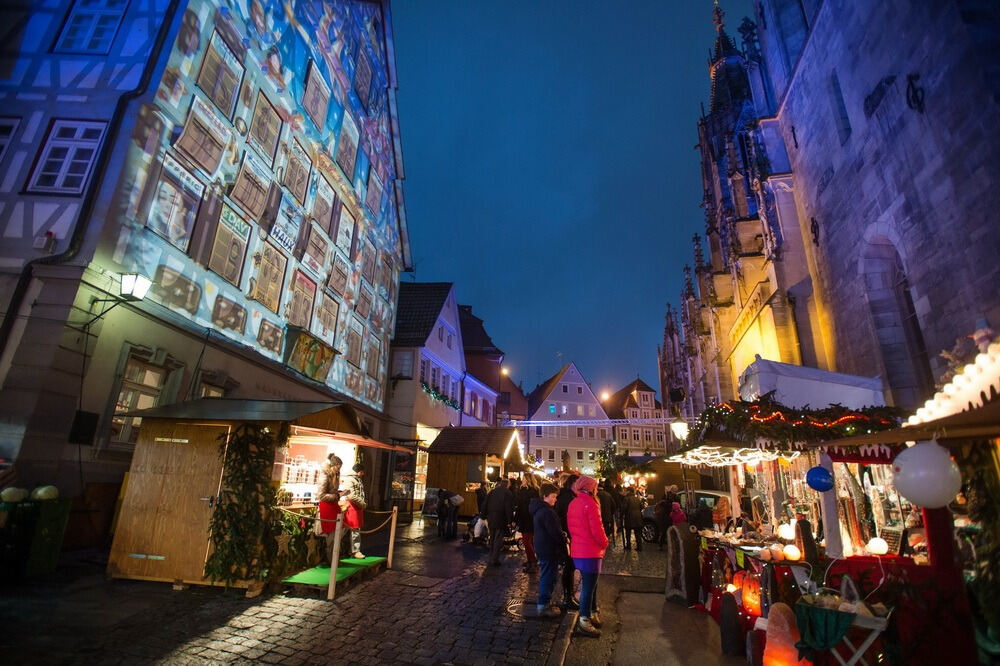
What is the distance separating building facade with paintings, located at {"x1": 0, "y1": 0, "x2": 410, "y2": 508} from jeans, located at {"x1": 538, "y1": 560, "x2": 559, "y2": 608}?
8.07m

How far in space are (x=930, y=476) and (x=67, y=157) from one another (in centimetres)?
1452

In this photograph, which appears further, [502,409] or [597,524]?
[502,409]

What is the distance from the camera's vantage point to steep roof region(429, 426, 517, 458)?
21.9m

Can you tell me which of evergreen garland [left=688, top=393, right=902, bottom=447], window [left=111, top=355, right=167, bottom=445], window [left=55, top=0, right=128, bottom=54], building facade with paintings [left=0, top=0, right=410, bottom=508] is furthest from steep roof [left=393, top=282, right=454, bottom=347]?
evergreen garland [left=688, top=393, right=902, bottom=447]

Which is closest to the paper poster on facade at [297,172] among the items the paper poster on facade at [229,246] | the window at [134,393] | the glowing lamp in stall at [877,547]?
the paper poster on facade at [229,246]

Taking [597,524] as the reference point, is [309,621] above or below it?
below

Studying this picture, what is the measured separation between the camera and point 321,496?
9016mm

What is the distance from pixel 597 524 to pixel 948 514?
12.1 ft

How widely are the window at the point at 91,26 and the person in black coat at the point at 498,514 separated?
44.8 ft

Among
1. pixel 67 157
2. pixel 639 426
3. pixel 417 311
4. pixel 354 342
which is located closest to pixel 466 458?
pixel 354 342

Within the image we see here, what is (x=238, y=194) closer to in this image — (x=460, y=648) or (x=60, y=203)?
(x=60, y=203)

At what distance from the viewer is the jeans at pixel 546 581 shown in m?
6.94

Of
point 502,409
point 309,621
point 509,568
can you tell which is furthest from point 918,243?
point 502,409

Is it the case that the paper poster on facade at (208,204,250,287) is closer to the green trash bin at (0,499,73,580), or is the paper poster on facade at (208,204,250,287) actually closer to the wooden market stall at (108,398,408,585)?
the wooden market stall at (108,398,408,585)
